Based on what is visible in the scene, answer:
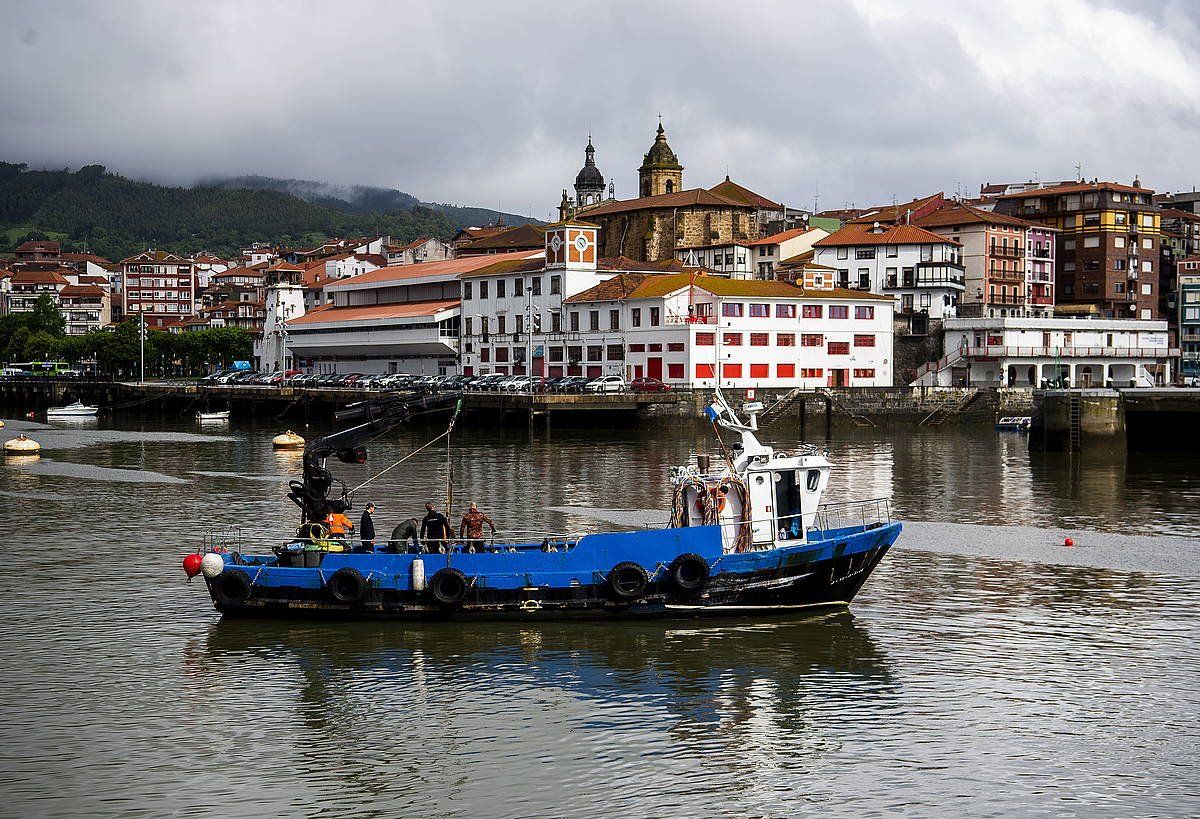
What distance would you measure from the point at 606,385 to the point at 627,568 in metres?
58.8

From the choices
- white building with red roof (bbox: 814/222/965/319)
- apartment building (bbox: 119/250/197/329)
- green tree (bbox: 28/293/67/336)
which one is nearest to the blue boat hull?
white building with red roof (bbox: 814/222/965/319)

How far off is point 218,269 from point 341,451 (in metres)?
179

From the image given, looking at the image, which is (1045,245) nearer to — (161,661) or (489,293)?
(489,293)

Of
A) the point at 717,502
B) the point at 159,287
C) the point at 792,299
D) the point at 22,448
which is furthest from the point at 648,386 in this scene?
→ the point at 159,287

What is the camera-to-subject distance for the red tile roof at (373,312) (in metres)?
107

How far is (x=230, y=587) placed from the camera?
82.4 ft

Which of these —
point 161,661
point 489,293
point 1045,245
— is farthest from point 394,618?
point 1045,245

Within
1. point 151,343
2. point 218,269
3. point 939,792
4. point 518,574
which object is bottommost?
point 939,792

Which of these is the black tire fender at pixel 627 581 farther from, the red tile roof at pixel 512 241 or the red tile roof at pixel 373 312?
the red tile roof at pixel 512 241

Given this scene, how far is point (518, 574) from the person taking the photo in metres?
24.7

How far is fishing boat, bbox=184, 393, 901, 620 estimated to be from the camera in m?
24.7

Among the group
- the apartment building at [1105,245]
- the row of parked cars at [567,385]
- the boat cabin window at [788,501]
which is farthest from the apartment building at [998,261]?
the boat cabin window at [788,501]

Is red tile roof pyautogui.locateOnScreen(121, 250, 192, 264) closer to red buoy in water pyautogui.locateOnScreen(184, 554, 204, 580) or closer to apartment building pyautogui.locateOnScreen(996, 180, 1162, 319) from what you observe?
apartment building pyautogui.locateOnScreen(996, 180, 1162, 319)

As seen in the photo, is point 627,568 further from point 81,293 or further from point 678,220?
point 81,293
